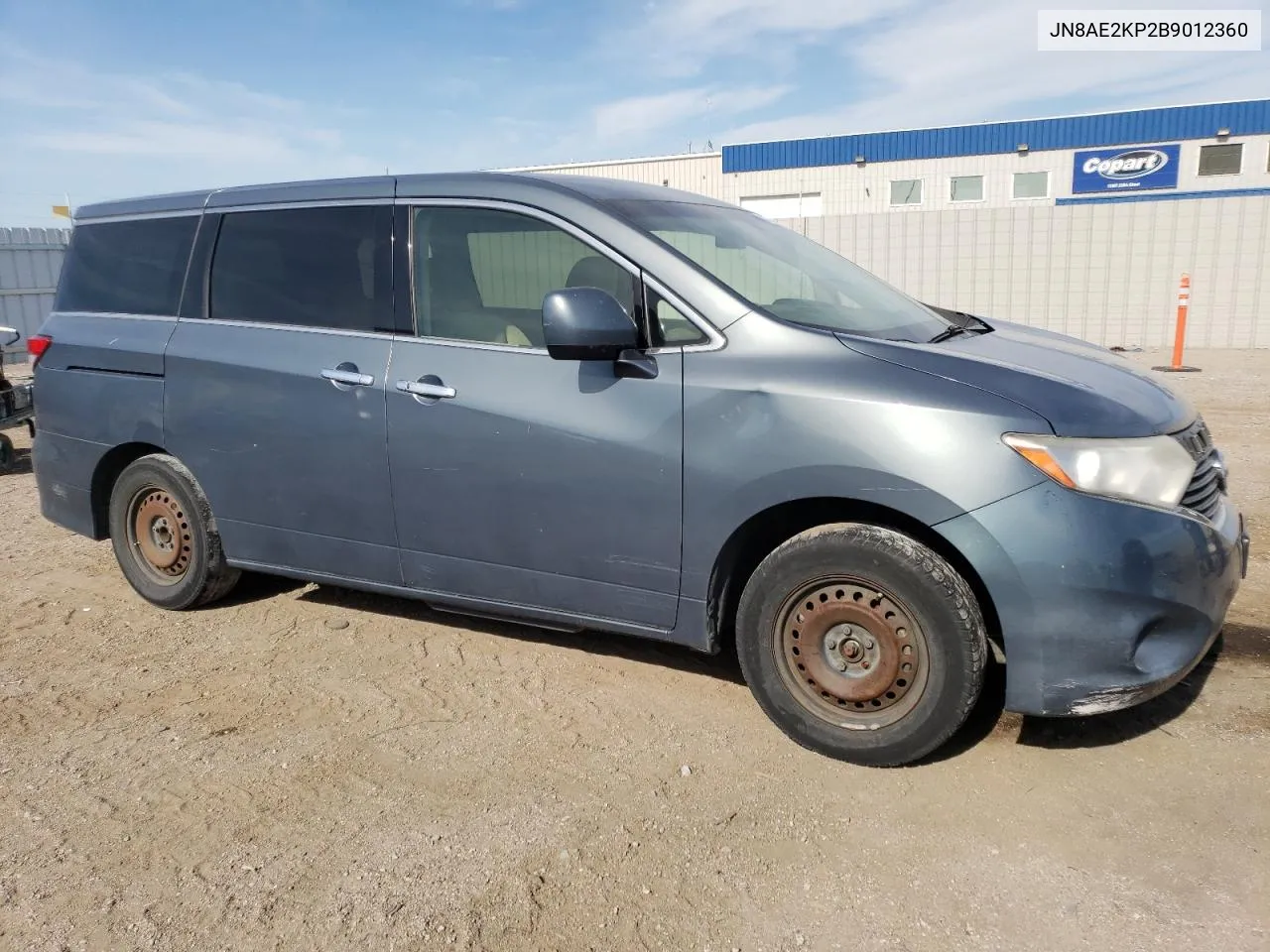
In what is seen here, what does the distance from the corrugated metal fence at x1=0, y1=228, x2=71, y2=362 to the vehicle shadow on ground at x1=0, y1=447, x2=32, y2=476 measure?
7423 millimetres

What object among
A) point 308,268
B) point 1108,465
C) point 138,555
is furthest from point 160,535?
point 1108,465

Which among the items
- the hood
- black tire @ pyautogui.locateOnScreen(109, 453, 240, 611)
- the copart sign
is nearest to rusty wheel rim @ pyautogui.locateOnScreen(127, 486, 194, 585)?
black tire @ pyautogui.locateOnScreen(109, 453, 240, 611)

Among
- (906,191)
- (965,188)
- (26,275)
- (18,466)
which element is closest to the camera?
(18,466)

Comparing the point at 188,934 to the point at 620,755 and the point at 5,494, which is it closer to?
the point at 620,755

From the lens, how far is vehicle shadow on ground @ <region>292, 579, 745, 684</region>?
397 centimetres

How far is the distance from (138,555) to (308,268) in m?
1.82

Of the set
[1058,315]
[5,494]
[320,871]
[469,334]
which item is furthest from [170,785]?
[1058,315]

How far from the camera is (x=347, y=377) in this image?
383cm

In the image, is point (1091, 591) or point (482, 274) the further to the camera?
point (482, 274)

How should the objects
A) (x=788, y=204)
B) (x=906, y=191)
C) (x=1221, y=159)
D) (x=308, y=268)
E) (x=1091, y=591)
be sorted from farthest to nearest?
1. (x=788, y=204)
2. (x=906, y=191)
3. (x=1221, y=159)
4. (x=308, y=268)
5. (x=1091, y=591)

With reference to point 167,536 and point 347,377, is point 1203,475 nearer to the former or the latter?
point 347,377

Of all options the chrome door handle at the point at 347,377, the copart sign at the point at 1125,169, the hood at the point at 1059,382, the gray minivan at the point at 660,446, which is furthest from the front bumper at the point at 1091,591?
the copart sign at the point at 1125,169

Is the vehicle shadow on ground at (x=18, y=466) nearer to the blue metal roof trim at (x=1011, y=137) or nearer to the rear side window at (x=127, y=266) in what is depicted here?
the rear side window at (x=127, y=266)

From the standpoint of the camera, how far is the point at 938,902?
2.46 meters
